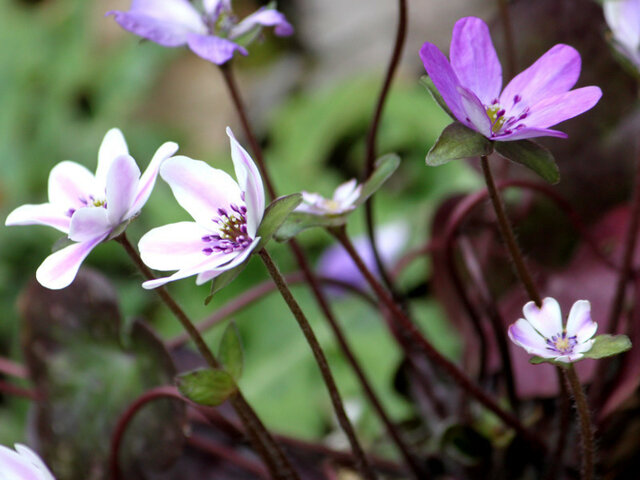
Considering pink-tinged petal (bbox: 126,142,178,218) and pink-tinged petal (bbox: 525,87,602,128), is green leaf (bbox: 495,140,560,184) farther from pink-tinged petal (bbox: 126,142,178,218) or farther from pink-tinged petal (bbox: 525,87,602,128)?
pink-tinged petal (bbox: 126,142,178,218)

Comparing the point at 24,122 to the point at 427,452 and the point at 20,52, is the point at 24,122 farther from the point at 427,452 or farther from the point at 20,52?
the point at 427,452

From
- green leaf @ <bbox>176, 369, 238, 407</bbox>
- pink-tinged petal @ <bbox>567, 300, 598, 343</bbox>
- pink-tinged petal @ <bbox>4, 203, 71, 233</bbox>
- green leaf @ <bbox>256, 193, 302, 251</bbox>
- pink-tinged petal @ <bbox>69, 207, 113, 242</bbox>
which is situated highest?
pink-tinged petal @ <bbox>4, 203, 71, 233</bbox>

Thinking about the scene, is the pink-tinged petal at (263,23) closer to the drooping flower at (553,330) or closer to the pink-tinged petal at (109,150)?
the pink-tinged petal at (109,150)

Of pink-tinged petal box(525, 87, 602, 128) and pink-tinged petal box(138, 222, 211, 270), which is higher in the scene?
pink-tinged petal box(138, 222, 211, 270)

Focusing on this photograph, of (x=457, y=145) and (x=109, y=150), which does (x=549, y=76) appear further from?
(x=109, y=150)

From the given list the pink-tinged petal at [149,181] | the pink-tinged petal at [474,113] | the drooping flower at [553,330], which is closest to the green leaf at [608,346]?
the drooping flower at [553,330]

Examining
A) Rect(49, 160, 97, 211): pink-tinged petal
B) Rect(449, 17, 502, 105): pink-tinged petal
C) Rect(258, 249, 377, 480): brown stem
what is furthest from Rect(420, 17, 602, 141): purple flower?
Rect(49, 160, 97, 211): pink-tinged petal

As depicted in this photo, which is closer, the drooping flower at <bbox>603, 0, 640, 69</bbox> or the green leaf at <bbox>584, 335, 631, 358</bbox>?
the green leaf at <bbox>584, 335, 631, 358</bbox>
